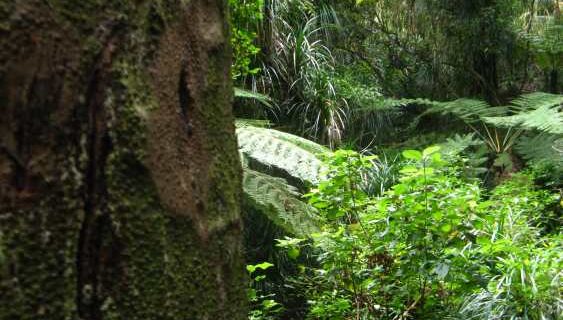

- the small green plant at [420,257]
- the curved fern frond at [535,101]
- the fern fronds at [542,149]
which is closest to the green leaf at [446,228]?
the small green plant at [420,257]

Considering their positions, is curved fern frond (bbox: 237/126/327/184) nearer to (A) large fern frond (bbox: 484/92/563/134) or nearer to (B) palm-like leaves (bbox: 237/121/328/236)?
(B) palm-like leaves (bbox: 237/121/328/236)

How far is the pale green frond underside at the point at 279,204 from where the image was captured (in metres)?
3.33

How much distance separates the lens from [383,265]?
3.45 m

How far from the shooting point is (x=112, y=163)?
78cm

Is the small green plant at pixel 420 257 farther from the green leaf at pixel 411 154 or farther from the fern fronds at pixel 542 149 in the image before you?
the fern fronds at pixel 542 149

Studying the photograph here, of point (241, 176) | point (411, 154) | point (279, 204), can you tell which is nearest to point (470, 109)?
point (279, 204)

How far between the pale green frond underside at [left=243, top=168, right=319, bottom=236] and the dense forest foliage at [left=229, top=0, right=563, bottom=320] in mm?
11

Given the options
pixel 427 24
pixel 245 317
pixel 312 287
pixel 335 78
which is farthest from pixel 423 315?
pixel 427 24

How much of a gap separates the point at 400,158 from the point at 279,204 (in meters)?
5.02

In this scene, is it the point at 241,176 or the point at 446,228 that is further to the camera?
the point at 446,228

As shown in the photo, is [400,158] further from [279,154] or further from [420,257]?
[420,257]

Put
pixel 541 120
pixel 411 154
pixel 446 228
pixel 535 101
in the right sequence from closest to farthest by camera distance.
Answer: pixel 411 154
pixel 446 228
pixel 541 120
pixel 535 101

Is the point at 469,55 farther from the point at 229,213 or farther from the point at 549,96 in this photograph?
the point at 229,213

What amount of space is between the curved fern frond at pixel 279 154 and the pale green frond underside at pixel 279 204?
0.11 metres
